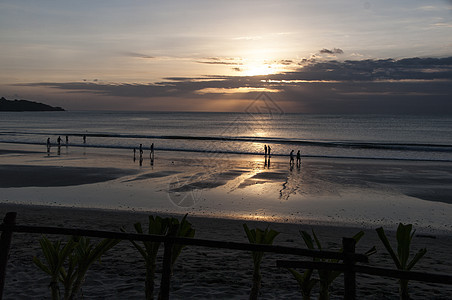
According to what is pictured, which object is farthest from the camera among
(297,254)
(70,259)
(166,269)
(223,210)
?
(223,210)

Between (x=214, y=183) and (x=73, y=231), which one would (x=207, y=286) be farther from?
(x=214, y=183)

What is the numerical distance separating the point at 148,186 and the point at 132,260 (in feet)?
36.8

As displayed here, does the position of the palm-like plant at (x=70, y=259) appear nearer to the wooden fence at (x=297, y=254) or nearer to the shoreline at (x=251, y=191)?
the wooden fence at (x=297, y=254)

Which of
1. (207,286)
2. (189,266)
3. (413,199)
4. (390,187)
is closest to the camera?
(207,286)

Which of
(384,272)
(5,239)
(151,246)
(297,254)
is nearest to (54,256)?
(5,239)

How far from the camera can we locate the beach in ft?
24.8

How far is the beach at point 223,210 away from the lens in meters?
7.56

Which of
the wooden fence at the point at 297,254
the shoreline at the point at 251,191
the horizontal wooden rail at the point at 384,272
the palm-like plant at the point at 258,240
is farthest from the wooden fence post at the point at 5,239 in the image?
the shoreline at the point at 251,191

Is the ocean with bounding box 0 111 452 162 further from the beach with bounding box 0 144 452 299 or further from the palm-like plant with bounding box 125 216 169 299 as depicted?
the beach with bounding box 0 144 452 299

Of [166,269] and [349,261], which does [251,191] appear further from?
[349,261]

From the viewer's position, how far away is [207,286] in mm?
7414

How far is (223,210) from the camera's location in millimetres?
14891

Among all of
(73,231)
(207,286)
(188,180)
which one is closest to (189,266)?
(207,286)

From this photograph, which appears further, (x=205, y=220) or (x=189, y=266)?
(x=205, y=220)
